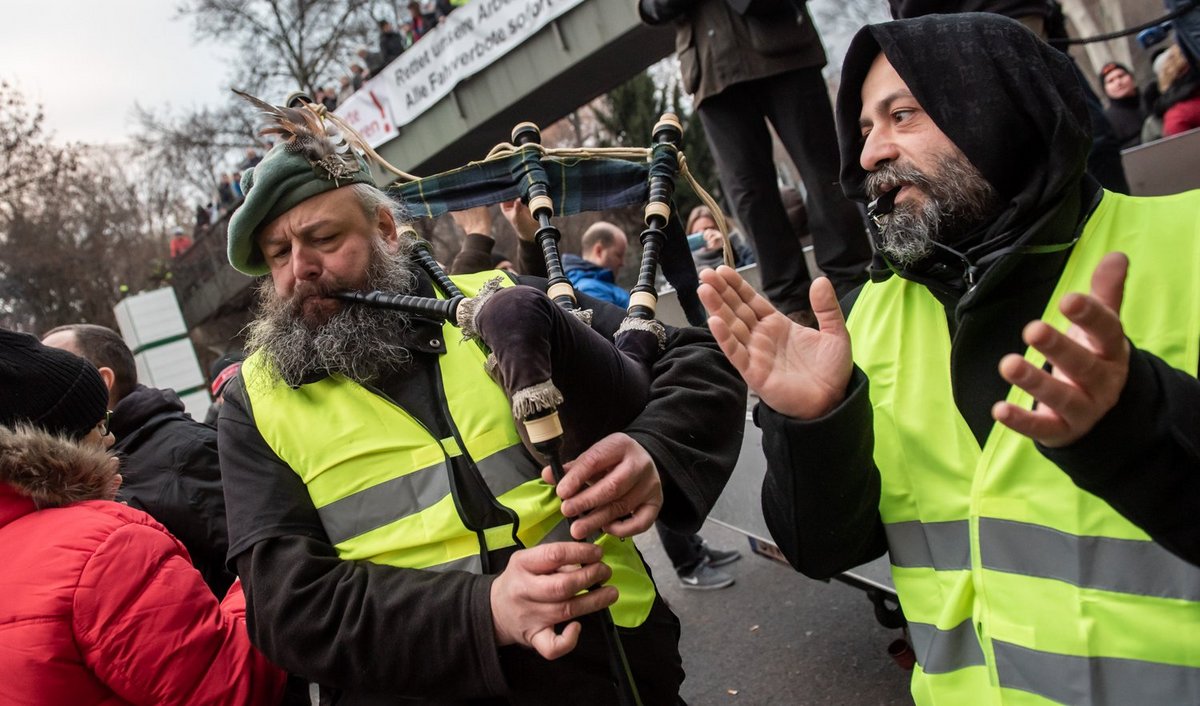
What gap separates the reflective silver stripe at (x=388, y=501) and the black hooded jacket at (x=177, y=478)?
1.03 m

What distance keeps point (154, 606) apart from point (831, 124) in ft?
9.66

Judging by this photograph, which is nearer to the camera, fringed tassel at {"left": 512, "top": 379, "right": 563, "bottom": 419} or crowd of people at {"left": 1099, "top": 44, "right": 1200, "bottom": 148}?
fringed tassel at {"left": 512, "top": 379, "right": 563, "bottom": 419}

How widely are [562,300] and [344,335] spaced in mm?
529

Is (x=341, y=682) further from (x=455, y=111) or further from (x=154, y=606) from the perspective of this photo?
(x=455, y=111)

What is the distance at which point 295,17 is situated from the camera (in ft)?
75.1

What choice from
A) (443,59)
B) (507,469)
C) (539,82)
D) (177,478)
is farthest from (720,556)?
(443,59)

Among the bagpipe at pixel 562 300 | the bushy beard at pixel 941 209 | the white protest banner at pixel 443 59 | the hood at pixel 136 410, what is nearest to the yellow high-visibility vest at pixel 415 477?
the bagpipe at pixel 562 300

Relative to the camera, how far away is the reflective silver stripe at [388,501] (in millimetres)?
1806

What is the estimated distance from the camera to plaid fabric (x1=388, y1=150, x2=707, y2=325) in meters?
2.19

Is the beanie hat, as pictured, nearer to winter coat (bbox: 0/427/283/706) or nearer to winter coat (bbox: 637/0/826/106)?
winter coat (bbox: 0/427/283/706)

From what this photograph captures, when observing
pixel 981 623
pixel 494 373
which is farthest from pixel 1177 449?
pixel 494 373

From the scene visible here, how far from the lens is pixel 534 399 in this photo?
1.38 metres

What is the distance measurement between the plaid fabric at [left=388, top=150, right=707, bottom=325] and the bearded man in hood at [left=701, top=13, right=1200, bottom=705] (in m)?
0.51

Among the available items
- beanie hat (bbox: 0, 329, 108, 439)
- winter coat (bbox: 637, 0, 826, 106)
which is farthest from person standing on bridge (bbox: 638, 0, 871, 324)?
beanie hat (bbox: 0, 329, 108, 439)
